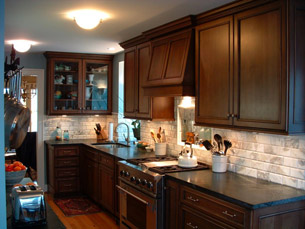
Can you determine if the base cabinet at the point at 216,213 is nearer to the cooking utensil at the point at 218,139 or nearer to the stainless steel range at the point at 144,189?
the stainless steel range at the point at 144,189

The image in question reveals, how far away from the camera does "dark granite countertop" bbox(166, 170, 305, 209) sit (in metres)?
2.38

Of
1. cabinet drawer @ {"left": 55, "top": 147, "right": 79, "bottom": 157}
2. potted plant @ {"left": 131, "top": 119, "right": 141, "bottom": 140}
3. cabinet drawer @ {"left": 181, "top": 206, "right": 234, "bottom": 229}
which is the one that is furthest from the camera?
cabinet drawer @ {"left": 55, "top": 147, "right": 79, "bottom": 157}

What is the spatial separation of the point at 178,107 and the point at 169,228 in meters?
1.58

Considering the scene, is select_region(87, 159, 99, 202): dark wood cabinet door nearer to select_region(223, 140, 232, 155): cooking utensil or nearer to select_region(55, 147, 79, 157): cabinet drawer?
select_region(55, 147, 79, 157): cabinet drawer

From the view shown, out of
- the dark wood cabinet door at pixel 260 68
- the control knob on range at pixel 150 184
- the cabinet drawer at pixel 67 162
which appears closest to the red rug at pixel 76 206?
the cabinet drawer at pixel 67 162

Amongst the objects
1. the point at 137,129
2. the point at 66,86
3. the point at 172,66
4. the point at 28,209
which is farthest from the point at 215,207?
the point at 66,86

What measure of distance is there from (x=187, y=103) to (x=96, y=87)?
8.66 feet

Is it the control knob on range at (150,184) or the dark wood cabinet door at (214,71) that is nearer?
the dark wood cabinet door at (214,71)

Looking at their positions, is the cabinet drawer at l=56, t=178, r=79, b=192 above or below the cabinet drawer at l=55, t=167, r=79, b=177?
below

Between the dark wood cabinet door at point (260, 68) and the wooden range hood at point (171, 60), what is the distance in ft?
2.19

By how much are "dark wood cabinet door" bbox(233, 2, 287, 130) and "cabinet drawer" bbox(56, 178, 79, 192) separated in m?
3.77

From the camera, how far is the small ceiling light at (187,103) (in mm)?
4047

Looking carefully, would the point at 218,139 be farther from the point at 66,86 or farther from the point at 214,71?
the point at 66,86

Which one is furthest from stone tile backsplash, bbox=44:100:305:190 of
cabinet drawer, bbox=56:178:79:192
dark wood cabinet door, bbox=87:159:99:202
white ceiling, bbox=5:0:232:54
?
cabinet drawer, bbox=56:178:79:192
